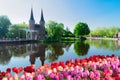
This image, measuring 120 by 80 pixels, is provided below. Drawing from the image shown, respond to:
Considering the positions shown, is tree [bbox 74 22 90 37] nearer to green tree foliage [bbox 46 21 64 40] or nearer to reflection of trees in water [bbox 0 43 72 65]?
green tree foliage [bbox 46 21 64 40]

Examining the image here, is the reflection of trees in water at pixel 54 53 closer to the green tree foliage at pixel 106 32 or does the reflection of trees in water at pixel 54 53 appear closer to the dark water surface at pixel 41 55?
the dark water surface at pixel 41 55

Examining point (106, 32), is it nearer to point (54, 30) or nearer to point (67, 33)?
point (67, 33)

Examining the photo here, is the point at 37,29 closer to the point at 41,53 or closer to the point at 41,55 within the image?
the point at 41,53

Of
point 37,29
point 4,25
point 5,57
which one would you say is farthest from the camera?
point 37,29

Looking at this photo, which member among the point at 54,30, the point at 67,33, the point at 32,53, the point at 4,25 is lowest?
the point at 32,53

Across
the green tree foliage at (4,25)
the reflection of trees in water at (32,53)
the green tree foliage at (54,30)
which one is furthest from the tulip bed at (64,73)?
the green tree foliage at (4,25)

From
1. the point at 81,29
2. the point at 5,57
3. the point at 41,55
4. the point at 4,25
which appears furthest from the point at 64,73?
the point at 81,29

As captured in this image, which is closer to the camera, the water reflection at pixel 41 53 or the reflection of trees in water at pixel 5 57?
the reflection of trees in water at pixel 5 57

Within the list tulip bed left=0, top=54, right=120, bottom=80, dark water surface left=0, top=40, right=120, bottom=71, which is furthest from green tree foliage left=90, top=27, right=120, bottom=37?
tulip bed left=0, top=54, right=120, bottom=80

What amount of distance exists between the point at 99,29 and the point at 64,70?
104m

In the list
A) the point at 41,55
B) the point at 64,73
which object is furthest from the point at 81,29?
the point at 64,73

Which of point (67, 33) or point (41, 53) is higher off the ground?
point (67, 33)

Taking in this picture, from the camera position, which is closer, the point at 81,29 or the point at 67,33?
the point at 81,29

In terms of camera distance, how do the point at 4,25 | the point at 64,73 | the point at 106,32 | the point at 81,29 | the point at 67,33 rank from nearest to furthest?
the point at 64,73
the point at 4,25
the point at 81,29
the point at 67,33
the point at 106,32
